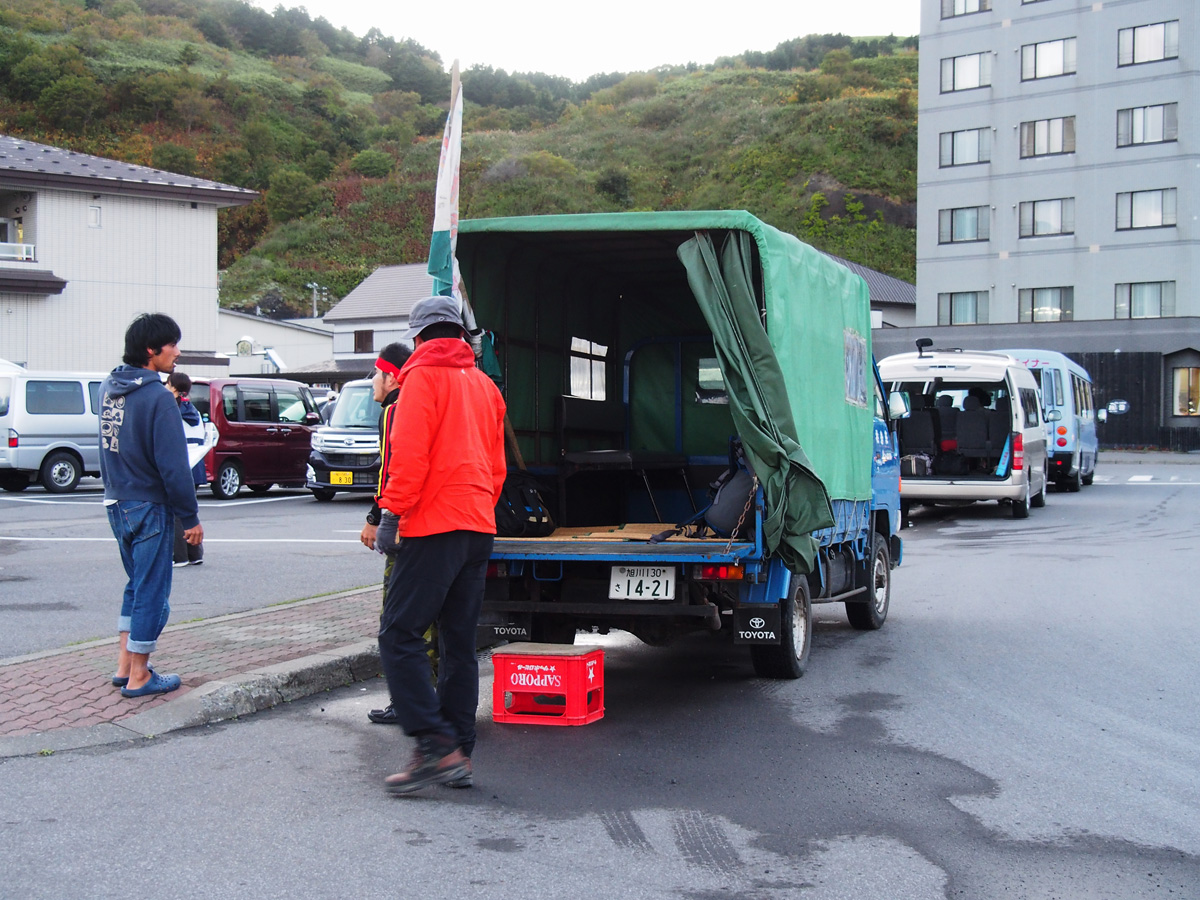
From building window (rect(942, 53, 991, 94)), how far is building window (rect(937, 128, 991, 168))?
1.76m

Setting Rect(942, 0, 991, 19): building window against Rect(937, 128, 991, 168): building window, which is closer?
Rect(942, 0, 991, 19): building window

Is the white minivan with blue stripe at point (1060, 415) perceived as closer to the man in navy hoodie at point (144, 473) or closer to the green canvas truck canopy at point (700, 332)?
the green canvas truck canopy at point (700, 332)

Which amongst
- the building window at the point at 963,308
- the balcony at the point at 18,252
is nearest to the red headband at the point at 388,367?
the balcony at the point at 18,252

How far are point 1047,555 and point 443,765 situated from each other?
1108cm

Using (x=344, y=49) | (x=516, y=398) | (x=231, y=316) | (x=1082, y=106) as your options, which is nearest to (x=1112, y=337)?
(x=1082, y=106)

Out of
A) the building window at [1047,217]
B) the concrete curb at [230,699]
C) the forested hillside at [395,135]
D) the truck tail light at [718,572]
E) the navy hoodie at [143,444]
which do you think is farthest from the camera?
the forested hillside at [395,135]

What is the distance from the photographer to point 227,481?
71.8 feet

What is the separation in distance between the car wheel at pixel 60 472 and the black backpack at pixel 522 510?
16.9 m

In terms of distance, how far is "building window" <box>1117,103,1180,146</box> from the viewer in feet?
146

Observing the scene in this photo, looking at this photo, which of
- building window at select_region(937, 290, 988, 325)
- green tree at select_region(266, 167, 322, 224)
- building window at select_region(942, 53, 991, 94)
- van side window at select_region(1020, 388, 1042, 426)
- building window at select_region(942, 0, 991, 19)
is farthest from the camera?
green tree at select_region(266, 167, 322, 224)

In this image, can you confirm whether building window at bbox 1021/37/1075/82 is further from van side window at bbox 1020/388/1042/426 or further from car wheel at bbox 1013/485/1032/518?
car wheel at bbox 1013/485/1032/518

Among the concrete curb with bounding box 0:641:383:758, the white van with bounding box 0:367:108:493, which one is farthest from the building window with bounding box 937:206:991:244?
the concrete curb with bounding box 0:641:383:758

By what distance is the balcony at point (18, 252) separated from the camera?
34.7 meters

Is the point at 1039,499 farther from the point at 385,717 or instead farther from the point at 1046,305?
the point at 1046,305
